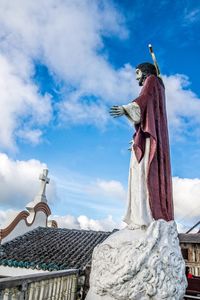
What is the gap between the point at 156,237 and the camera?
3.94 metres

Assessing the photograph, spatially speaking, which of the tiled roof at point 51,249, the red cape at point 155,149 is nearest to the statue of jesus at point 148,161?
the red cape at point 155,149

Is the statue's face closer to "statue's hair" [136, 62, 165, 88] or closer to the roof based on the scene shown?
"statue's hair" [136, 62, 165, 88]

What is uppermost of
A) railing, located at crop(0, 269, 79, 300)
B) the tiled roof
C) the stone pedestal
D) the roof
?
the roof

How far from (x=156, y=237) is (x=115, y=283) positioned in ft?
2.72

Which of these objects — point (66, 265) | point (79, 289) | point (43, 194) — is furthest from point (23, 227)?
point (79, 289)

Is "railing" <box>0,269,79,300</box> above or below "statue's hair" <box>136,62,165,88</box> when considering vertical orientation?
below

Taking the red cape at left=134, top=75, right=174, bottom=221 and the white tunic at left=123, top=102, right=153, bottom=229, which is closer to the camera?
the white tunic at left=123, top=102, right=153, bottom=229

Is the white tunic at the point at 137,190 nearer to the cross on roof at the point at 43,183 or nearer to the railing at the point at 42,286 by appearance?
the railing at the point at 42,286

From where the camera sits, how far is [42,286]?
4176 millimetres

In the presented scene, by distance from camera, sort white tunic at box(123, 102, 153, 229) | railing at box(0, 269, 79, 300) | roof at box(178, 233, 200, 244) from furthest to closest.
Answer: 1. roof at box(178, 233, 200, 244)
2. white tunic at box(123, 102, 153, 229)
3. railing at box(0, 269, 79, 300)

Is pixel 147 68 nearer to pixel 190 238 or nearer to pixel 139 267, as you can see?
pixel 139 267

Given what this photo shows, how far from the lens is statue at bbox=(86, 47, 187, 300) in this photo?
144 inches

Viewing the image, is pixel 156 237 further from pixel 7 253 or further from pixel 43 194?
pixel 43 194

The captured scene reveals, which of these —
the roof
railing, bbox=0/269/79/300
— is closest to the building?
the roof
